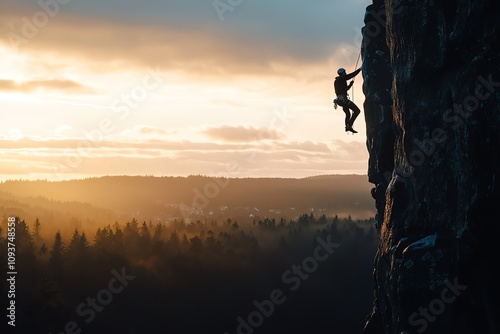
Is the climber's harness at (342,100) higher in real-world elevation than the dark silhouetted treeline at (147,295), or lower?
higher

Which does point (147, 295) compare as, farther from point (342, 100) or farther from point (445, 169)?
point (445, 169)

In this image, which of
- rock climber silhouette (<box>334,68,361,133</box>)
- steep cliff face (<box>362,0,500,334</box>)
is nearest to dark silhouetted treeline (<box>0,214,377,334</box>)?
rock climber silhouette (<box>334,68,361,133</box>)

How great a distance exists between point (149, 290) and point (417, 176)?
15257cm

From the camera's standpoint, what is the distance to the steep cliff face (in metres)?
26.2

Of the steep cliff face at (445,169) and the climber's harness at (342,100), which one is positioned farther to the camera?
the climber's harness at (342,100)

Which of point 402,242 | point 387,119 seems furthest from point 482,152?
point 387,119

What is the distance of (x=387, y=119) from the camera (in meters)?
43.6

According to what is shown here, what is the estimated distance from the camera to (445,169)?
29.9 meters

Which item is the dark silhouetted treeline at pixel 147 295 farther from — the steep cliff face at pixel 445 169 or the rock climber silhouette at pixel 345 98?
the steep cliff face at pixel 445 169

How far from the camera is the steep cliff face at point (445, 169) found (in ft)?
86.0

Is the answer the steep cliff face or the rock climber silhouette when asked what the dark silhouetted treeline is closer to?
the rock climber silhouette

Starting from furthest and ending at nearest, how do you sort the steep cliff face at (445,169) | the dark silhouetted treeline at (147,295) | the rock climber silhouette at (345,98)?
the dark silhouetted treeline at (147,295)
the rock climber silhouette at (345,98)
the steep cliff face at (445,169)

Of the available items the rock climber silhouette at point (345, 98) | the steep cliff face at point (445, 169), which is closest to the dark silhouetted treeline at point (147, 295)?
the rock climber silhouette at point (345, 98)

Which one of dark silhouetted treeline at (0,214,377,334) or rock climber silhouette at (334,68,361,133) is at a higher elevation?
rock climber silhouette at (334,68,361,133)
